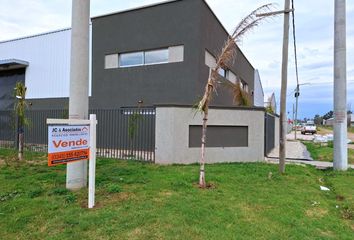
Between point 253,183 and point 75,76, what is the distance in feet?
16.8

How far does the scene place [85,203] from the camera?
223 inches

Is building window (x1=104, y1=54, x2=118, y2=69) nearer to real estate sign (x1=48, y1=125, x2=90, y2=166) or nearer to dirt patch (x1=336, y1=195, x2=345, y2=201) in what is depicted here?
real estate sign (x1=48, y1=125, x2=90, y2=166)

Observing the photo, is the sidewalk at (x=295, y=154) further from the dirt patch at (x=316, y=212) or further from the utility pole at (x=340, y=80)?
the dirt patch at (x=316, y=212)

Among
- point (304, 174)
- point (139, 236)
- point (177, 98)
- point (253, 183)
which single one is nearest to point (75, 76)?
point (139, 236)

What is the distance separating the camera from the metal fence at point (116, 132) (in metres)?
11.3

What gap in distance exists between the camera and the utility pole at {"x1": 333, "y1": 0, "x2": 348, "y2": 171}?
1070 centimetres

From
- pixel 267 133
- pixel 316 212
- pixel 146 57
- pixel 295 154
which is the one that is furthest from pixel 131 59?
pixel 316 212

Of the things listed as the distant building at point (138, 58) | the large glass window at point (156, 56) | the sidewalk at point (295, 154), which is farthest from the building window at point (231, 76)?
the large glass window at point (156, 56)

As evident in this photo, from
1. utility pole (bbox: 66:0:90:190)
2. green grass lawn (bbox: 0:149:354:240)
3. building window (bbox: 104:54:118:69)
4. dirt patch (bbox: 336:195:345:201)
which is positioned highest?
building window (bbox: 104:54:118:69)

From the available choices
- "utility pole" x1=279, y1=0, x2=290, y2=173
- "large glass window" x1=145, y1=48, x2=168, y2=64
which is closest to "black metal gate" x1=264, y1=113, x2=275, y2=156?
"utility pole" x1=279, y1=0, x2=290, y2=173

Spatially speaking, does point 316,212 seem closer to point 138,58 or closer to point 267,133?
point 267,133

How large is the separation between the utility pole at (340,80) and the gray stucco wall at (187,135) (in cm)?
264

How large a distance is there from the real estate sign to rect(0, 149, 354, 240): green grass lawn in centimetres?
90

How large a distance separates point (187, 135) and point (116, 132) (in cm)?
389
